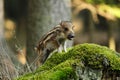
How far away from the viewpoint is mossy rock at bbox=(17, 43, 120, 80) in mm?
7344

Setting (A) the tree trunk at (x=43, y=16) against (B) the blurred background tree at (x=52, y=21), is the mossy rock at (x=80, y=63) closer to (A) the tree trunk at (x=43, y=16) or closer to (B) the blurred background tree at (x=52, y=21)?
(B) the blurred background tree at (x=52, y=21)

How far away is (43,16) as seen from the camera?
15258 mm

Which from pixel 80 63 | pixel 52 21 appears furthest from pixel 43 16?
pixel 80 63

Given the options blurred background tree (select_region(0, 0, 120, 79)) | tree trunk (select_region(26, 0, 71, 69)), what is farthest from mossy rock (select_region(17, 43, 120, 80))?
tree trunk (select_region(26, 0, 71, 69))

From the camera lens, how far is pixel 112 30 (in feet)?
75.5

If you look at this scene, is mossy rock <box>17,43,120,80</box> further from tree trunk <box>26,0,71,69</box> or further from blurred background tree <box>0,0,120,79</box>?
tree trunk <box>26,0,71,69</box>

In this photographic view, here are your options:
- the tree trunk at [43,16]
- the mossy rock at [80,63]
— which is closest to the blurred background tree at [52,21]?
the tree trunk at [43,16]

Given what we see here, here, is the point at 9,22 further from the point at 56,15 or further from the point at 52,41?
the point at 52,41

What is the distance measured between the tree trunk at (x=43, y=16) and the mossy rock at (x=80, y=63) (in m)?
7.26

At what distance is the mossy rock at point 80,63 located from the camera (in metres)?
7.34

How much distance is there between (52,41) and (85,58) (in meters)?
1.35

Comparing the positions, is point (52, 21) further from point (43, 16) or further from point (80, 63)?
point (80, 63)

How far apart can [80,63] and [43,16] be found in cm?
788

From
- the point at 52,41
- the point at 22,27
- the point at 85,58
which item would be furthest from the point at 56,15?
the point at 22,27
